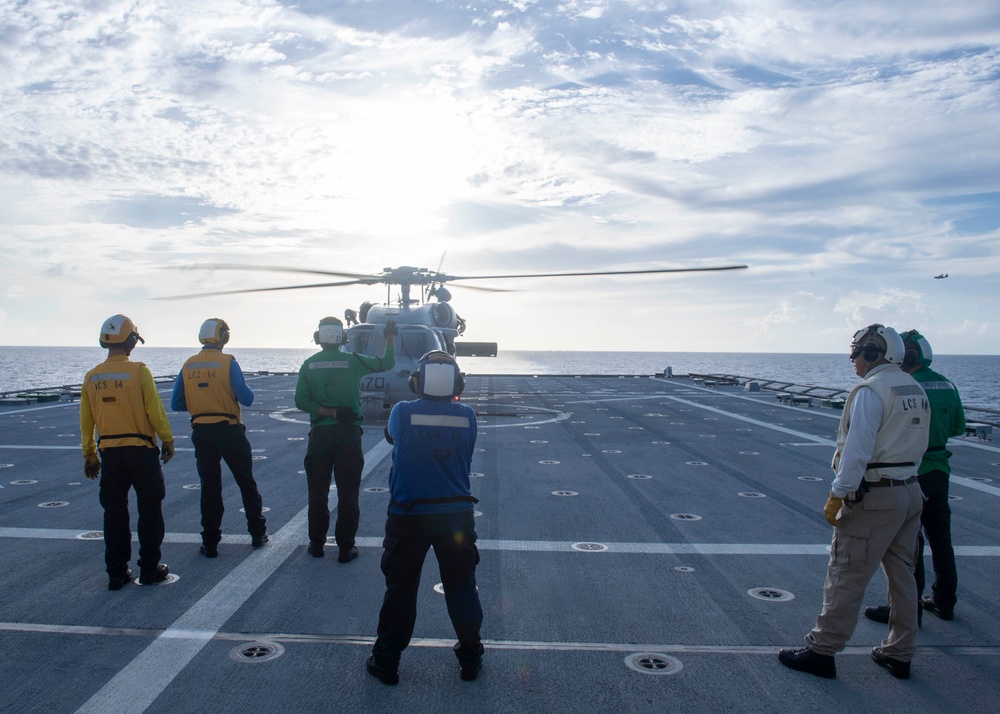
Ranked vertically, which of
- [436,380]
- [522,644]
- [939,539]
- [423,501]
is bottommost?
[522,644]

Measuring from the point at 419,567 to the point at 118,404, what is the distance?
10.8 ft

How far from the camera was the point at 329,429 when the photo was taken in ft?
22.7

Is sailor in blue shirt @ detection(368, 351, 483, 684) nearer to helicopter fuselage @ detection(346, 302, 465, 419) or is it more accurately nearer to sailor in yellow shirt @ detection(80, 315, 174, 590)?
sailor in yellow shirt @ detection(80, 315, 174, 590)

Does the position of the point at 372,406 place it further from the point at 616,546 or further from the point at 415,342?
the point at 616,546

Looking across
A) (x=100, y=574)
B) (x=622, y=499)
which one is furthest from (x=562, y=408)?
(x=100, y=574)

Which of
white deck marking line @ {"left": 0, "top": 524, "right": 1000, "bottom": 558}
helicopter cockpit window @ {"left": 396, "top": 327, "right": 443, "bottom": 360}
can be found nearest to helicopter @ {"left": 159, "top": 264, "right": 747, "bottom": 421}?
helicopter cockpit window @ {"left": 396, "top": 327, "right": 443, "bottom": 360}

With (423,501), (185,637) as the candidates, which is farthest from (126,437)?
(423,501)

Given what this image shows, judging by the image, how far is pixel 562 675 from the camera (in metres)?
4.39

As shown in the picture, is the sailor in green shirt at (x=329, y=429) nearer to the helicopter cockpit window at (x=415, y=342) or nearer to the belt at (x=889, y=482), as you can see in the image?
the belt at (x=889, y=482)

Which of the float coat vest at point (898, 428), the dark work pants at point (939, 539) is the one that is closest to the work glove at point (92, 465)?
the float coat vest at point (898, 428)

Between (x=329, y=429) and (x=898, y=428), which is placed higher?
(x=898, y=428)

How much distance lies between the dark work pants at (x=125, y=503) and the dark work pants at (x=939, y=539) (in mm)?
6159

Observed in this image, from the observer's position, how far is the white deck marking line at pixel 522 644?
4781mm

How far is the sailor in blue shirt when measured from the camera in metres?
4.35
